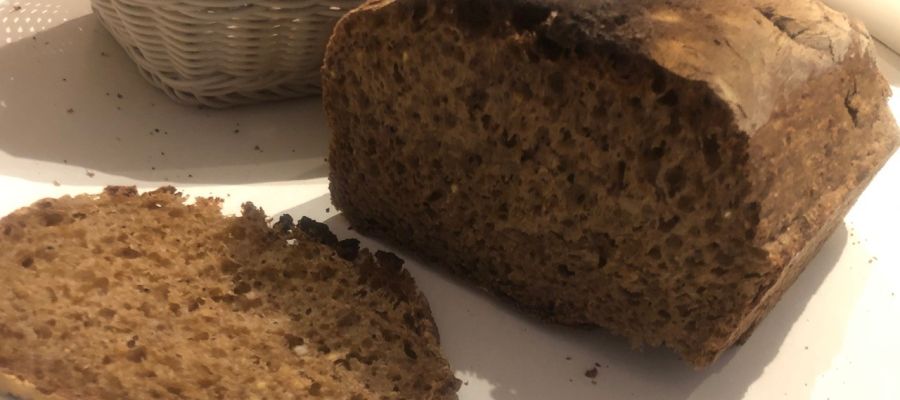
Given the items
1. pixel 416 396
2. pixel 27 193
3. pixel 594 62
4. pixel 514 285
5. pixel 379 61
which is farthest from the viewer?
pixel 27 193

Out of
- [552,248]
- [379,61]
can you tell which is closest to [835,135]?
[552,248]

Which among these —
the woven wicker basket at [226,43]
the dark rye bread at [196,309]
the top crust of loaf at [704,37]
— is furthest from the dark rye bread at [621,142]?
the woven wicker basket at [226,43]

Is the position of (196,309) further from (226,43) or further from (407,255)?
(226,43)

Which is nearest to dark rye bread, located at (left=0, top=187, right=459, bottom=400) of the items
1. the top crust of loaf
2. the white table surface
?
the white table surface

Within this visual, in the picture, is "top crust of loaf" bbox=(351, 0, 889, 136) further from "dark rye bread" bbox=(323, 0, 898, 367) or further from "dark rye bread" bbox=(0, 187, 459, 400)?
"dark rye bread" bbox=(0, 187, 459, 400)

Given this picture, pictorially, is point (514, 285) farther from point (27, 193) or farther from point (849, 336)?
point (27, 193)

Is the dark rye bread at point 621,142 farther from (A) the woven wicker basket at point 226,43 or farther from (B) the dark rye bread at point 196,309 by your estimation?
(A) the woven wicker basket at point 226,43
